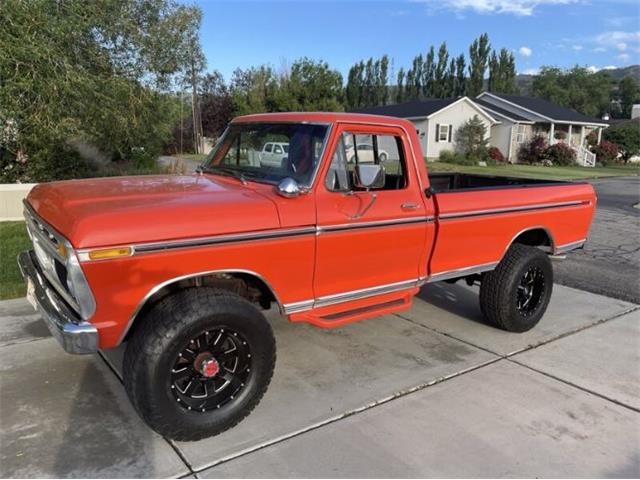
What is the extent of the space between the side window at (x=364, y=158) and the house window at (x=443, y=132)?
3185cm

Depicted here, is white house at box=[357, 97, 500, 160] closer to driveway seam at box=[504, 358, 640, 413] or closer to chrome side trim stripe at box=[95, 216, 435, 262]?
driveway seam at box=[504, 358, 640, 413]

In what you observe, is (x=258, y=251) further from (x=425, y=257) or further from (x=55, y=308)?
(x=425, y=257)

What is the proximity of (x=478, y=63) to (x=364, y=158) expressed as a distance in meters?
61.4

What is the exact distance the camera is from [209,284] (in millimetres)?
3684

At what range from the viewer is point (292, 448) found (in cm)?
323

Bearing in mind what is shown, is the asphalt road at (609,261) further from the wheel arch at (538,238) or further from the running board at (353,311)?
the running board at (353,311)

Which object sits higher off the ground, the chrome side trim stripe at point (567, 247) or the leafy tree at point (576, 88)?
the leafy tree at point (576, 88)

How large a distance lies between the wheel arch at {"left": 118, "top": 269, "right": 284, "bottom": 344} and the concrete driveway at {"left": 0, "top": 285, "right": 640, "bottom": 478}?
72cm

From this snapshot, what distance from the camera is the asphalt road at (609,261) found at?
6918 mm

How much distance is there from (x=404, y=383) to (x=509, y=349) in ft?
4.29

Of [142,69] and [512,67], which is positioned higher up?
[512,67]

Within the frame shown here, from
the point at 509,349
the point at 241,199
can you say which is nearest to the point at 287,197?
the point at 241,199

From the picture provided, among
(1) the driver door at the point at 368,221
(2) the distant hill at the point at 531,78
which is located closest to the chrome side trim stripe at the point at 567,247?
(1) the driver door at the point at 368,221

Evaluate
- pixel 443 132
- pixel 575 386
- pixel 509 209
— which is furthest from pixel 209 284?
pixel 443 132
